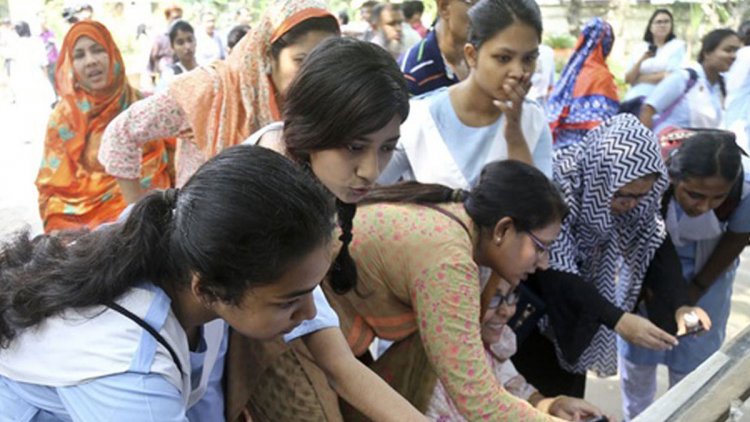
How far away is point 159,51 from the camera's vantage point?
7043 millimetres

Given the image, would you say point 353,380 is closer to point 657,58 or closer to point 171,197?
point 171,197

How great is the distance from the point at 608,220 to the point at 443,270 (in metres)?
0.82

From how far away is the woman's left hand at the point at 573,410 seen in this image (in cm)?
163

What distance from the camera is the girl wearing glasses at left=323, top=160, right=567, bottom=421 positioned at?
4.28 ft

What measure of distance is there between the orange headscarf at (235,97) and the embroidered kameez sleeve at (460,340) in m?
0.82

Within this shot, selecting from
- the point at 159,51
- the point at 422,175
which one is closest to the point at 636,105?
the point at 422,175

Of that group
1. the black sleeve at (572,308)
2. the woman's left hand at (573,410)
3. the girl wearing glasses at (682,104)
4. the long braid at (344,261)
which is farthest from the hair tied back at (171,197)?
the girl wearing glasses at (682,104)

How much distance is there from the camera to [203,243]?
2.91ft

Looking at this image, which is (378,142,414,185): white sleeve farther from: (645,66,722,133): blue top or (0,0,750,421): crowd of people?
(645,66,722,133): blue top

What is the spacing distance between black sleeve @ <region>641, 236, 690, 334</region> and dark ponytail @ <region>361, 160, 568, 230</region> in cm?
73

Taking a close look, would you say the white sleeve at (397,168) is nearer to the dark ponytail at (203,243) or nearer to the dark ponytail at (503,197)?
the dark ponytail at (503,197)

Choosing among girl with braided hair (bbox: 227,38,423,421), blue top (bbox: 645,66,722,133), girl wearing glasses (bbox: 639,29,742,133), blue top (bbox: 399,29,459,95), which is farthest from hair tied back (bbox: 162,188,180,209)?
blue top (bbox: 645,66,722,133)

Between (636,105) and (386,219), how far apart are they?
8.93 feet

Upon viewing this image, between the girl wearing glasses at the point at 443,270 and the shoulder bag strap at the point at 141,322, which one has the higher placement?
the shoulder bag strap at the point at 141,322
